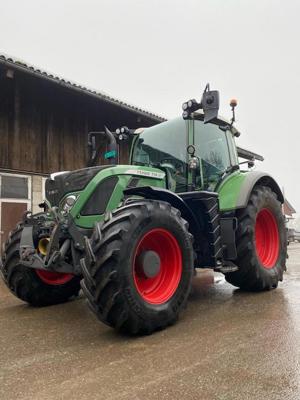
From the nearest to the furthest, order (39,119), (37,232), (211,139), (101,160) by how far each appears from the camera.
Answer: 1. (37,232)
2. (211,139)
3. (39,119)
4. (101,160)

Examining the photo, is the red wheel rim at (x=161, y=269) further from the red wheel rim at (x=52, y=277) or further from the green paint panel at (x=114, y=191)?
the red wheel rim at (x=52, y=277)

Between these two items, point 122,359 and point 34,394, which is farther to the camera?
point 122,359

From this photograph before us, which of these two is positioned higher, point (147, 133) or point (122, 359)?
point (147, 133)

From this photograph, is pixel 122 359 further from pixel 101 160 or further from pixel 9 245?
pixel 101 160

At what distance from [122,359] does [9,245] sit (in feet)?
7.08

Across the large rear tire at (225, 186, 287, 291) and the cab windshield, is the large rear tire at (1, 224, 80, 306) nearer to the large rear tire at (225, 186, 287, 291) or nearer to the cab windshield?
the cab windshield

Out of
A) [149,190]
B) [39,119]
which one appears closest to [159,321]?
[149,190]

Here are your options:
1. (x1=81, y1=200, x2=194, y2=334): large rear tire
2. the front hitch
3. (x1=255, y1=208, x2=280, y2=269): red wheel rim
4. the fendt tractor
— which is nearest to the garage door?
the fendt tractor

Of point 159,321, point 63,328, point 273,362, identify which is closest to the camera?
point 273,362

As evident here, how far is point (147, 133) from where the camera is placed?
5.21 m

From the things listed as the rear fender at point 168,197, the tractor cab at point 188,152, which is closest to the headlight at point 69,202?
the rear fender at point 168,197

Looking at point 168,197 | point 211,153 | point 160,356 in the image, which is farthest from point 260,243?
point 160,356

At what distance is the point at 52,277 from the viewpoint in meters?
4.50

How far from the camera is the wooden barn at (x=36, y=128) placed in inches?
324
